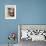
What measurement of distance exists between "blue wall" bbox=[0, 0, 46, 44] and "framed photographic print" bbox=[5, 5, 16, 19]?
0.26ft

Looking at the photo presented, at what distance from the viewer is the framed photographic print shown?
3.36 meters

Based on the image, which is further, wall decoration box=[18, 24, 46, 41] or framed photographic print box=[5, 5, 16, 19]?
framed photographic print box=[5, 5, 16, 19]

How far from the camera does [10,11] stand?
11.1 ft

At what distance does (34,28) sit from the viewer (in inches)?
128

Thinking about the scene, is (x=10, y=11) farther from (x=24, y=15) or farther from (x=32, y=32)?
(x=32, y=32)

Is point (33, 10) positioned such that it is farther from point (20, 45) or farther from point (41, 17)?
point (20, 45)

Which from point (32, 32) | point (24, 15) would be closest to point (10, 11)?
point (24, 15)

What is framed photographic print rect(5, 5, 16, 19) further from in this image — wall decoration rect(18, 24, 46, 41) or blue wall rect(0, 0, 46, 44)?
wall decoration rect(18, 24, 46, 41)

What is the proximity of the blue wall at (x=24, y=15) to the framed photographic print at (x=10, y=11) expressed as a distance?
0.26 ft

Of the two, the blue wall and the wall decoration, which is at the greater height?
the blue wall

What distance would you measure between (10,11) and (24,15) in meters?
0.39

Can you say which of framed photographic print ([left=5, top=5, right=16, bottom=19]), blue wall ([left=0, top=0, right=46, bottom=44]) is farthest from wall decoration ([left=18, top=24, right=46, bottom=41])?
framed photographic print ([left=5, top=5, right=16, bottom=19])

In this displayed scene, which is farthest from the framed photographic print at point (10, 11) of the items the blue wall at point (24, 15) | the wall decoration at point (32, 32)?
the wall decoration at point (32, 32)

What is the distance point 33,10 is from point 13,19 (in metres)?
0.58
